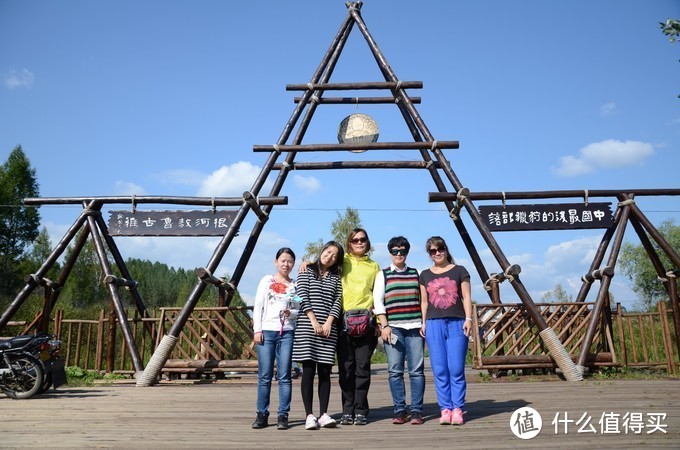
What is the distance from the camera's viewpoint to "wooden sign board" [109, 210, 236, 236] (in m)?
9.71

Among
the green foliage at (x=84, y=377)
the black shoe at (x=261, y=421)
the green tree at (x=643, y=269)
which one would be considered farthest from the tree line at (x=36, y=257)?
the black shoe at (x=261, y=421)

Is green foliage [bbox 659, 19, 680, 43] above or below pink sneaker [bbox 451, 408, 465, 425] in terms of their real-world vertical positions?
above

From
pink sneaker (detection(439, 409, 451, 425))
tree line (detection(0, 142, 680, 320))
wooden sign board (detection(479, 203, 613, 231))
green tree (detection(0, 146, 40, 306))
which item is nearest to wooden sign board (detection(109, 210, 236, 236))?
wooden sign board (detection(479, 203, 613, 231))

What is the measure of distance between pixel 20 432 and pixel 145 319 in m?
5.43

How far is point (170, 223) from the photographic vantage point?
9.86 metres

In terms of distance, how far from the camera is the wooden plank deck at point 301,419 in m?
3.95

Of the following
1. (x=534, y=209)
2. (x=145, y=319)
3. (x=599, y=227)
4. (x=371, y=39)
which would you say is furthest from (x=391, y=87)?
(x=145, y=319)

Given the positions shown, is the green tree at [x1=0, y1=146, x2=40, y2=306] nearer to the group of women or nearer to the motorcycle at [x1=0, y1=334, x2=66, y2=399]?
the motorcycle at [x1=0, y1=334, x2=66, y2=399]

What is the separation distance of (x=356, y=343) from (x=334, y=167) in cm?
589

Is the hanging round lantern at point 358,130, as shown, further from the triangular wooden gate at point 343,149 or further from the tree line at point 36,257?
the tree line at point 36,257

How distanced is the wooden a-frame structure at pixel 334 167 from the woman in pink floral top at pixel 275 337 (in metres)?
4.66

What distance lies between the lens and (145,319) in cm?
997

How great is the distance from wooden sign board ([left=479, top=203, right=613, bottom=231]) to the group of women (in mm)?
5216

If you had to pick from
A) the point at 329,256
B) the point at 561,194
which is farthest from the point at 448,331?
the point at 561,194
